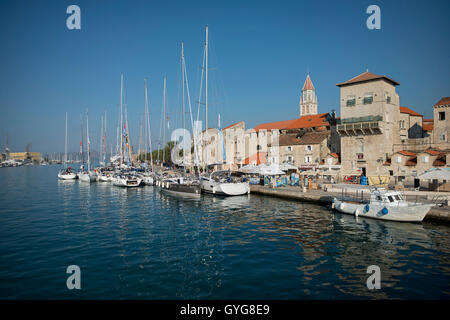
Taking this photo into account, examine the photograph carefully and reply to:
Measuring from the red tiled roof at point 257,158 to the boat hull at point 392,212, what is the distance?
37405 millimetres

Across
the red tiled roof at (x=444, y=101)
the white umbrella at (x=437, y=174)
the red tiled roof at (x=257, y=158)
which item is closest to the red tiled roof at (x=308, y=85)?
the red tiled roof at (x=257, y=158)

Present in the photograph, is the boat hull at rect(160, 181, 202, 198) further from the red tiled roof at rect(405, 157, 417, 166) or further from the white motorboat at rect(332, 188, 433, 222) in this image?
the red tiled roof at rect(405, 157, 417, 166)

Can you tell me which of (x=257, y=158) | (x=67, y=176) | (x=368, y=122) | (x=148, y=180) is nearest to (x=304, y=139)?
(x=257, y=158)

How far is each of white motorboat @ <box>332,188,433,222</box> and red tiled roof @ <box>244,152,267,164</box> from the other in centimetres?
3716

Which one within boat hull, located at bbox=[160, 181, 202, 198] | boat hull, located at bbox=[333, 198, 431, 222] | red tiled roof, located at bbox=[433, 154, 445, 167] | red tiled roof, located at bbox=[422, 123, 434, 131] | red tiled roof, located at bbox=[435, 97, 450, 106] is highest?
red tiled roof, located at bbox=[435, 97, 450, 106]

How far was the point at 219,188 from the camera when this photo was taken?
3894 cm

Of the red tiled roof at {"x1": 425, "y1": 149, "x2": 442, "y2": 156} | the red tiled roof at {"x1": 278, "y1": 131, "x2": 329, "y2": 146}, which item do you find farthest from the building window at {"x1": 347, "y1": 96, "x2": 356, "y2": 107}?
the red tiled roof at {"x1": 425, "y1": 149, "x2": 442, "y2": 156}

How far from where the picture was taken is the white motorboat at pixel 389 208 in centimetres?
2309

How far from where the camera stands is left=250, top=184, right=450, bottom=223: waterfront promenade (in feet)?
77.7

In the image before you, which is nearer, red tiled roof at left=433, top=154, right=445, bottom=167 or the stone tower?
red tiled roof at left=433, top=154, right=445, bottom=167

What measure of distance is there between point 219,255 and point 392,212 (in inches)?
630

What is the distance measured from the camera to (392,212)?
936 inches

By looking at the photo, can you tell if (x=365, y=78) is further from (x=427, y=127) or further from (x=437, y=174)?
(x=437, y=174)

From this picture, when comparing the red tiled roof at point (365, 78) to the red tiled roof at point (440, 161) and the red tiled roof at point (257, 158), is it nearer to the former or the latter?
the red tiled roof at point (440, 161)
